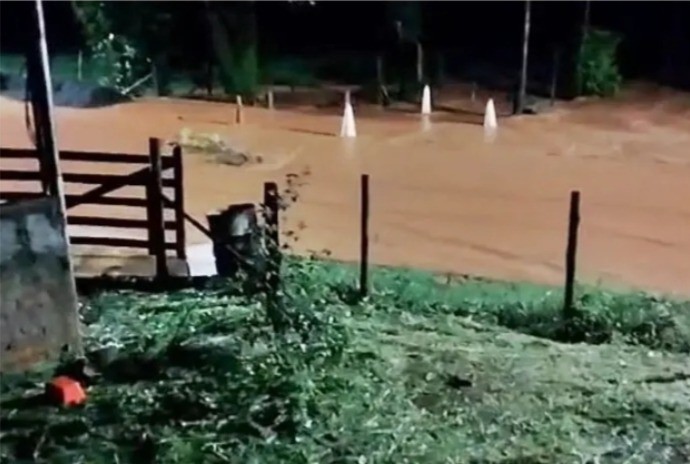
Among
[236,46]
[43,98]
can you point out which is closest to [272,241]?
[43,98]

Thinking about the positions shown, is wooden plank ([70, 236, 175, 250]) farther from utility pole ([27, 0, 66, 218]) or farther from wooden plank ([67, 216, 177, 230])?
utility pole ([27, 0, 66, 218])

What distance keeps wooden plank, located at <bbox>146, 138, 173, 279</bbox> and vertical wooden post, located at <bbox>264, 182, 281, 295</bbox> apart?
0.79 m

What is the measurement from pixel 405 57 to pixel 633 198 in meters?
6.38

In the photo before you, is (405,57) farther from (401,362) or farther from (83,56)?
(401,362)

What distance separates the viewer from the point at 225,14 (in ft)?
55.8

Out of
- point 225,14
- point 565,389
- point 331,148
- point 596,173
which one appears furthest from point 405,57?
point 565,389

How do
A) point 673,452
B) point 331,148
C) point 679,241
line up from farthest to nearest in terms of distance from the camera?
point 331,148
point 679,241
point 673,452

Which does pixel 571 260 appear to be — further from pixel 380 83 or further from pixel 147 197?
pixel 380 83

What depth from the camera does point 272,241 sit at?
6.29 metres

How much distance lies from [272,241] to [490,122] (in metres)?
8.15

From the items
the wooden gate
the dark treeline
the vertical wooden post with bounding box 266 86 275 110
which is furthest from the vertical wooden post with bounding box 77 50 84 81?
the wooden gate

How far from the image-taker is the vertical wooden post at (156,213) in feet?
23.1

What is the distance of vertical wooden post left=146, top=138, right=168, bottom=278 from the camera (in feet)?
23.1

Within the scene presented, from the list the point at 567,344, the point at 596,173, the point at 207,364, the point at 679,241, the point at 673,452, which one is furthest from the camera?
the point at 596,173
